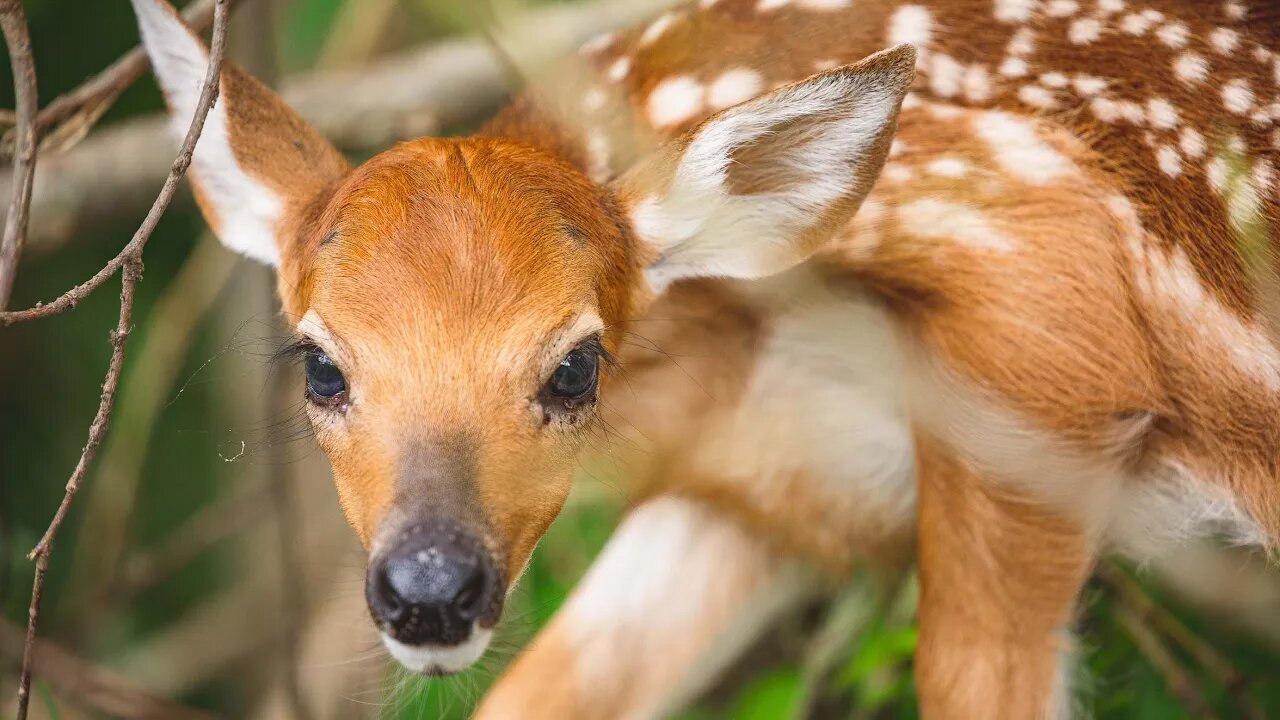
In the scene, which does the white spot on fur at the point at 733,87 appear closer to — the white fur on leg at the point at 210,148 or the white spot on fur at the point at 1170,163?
A: the white spot on fur at the point at 1170,163

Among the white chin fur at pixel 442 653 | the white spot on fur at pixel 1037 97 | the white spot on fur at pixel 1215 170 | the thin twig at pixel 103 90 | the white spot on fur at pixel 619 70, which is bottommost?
the white chin fur at pixel 442 653

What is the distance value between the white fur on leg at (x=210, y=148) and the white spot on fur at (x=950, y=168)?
1.33 m

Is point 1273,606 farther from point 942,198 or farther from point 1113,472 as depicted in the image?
point 942,198

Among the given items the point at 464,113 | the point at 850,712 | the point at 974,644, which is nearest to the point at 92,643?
the point at 464,113

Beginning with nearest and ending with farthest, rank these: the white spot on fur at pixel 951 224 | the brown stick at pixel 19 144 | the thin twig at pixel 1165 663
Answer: the brown stick at pixel 19 144
the white spot on fur at pixel 951 224
the thin twig at pixel 1165 663

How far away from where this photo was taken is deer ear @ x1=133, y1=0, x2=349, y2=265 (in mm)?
2746

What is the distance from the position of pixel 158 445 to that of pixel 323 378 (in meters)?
3.24

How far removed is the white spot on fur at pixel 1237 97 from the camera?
2.74 metres

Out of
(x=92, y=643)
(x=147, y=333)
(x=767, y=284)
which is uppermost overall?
(x=767, y=284)

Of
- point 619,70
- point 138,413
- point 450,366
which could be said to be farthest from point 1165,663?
point 138,413

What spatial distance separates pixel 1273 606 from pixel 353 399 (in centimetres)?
235

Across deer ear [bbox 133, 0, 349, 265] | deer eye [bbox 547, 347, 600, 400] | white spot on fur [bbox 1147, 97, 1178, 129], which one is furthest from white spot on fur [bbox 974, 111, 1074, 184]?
deer ear [bbox 133, 0, 349, 265]

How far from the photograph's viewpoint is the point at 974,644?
8.93ft

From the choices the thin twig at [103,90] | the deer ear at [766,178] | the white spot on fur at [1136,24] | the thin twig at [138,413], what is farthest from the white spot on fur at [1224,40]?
the thin twig at [138,413]
